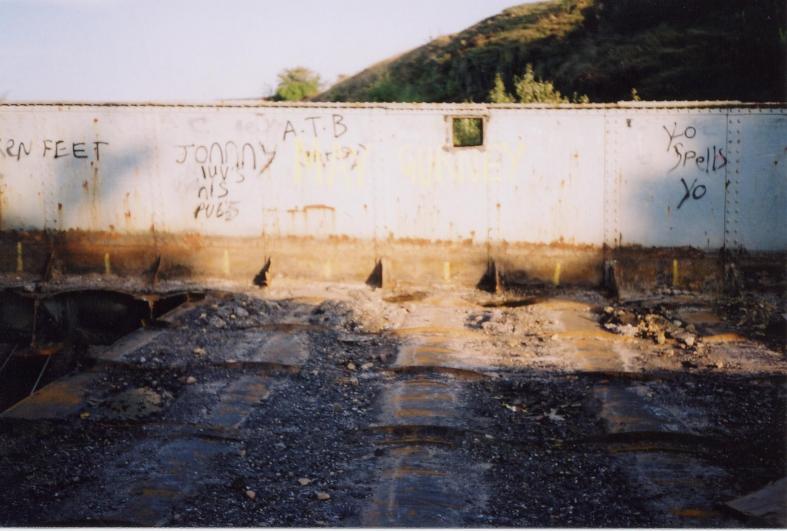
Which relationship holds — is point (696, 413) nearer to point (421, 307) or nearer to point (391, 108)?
point (421, 307)

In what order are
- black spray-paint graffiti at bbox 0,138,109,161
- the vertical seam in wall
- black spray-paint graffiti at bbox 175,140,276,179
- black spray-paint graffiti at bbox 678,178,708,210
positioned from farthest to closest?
black spray-paint graffiti at bbox 0,138,109,161, black spray-paint graffiti at bbox 175,140,276,179, black spray-paint graffiti at bbox 678,178,708,210, the vertical seam in wall

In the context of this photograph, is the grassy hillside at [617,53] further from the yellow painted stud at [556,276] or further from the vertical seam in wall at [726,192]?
the yellow painted stud at [556,276]

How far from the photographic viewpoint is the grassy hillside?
1425cm

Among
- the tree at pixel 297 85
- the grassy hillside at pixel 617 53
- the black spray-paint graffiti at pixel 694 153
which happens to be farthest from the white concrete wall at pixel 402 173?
the tree at pixel 297 85

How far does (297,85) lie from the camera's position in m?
39.7

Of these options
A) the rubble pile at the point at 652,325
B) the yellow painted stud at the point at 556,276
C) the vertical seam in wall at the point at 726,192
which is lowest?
the rubble pile at the point at 652,325

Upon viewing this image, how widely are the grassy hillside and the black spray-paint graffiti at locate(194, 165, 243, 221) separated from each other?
10002mm

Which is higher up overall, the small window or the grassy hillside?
the grassy hillside

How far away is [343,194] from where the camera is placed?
9.15 m

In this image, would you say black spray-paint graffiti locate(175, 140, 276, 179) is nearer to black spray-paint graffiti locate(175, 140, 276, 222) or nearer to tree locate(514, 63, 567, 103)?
black spray-paint graffiti locate(175, 140, 276, 222)

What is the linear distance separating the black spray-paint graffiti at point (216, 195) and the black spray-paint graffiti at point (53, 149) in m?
1.45

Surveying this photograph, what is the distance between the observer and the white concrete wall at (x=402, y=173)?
8508 millimetres

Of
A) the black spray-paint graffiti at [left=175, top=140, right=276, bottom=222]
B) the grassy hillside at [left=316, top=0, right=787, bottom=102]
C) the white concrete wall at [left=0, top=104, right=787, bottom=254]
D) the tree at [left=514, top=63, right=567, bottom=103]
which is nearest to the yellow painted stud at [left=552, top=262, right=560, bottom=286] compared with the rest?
the white concrete wall at [left=0, top=104, right=787, bottom=254]

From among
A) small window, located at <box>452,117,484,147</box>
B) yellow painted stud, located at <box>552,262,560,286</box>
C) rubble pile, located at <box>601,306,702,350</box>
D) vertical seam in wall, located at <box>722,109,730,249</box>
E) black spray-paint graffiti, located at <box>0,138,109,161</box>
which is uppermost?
small window, located at <box>452,117,484,147</box>
